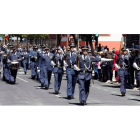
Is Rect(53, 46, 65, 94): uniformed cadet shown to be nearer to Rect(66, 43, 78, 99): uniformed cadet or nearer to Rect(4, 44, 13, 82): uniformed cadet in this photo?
Rect(66, 43, 78, 99): uniformed cadet

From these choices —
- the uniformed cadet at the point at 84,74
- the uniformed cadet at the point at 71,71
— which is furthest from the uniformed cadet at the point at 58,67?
the uniformed cadet at the point at 84,74

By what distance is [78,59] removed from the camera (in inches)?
683

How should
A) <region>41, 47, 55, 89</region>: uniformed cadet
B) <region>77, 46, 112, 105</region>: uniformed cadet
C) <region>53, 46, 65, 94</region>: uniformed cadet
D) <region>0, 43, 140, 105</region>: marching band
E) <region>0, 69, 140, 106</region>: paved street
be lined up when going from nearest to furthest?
<region>77, 46, 112, 105</region>: uniformed cadet → <region>0, 43, 140, 105</region>: marching band → <region>0, 69, 140, 106</region>: paved street → <region>53, 46, 65, 94</region>: uniformed cadet → <region>41, 47, 55, 89</region>: uniformed cadet

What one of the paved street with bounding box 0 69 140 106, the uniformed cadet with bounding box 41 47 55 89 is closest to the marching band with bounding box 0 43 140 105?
the uniformed cadet with bounding box 41 47 55 89

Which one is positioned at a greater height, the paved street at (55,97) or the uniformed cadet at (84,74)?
the uniformed cadet at (84,74)

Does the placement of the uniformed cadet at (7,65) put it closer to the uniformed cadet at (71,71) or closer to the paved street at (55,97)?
the paved street at (55,97)

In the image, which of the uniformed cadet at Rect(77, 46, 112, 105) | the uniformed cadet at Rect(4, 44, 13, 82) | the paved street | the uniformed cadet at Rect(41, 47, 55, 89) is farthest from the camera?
the uniformed cadet at Rect(4, 44, 13, 82)

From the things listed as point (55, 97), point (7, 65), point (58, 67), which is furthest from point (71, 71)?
point (7, 65)

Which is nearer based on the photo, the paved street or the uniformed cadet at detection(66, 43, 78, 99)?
the paved street

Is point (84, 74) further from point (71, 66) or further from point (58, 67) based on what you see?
point (58, 67)

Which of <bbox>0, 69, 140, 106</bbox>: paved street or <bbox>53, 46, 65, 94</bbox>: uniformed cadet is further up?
<bbox>53, 46, 65, 94</bbox>: uniformed cadet
